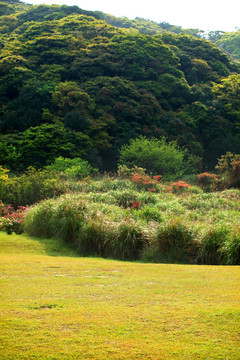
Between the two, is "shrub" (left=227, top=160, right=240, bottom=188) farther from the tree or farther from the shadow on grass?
the shadow on grass

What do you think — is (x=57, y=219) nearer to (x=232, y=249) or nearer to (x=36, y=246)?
(x=36, y=246)

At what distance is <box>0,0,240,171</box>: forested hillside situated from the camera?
79.0ft

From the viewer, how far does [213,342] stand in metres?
3.03

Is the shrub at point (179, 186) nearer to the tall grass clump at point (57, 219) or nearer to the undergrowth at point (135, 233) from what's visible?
the undergrowth at point (135, 233)

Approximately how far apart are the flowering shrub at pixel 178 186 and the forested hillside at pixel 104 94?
7922mm

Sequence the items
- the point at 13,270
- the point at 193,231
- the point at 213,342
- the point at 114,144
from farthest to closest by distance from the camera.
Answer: the point at 114,144
the point at 193,231
the point at 13,270
the point at 213,342

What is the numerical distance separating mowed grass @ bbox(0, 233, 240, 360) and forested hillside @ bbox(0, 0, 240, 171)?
57.2 ft

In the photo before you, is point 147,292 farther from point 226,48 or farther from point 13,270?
point 226,48

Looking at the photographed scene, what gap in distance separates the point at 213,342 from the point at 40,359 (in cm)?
142

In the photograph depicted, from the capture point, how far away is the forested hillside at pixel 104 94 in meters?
24.1

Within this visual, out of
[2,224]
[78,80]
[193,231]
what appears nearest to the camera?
[193,231]

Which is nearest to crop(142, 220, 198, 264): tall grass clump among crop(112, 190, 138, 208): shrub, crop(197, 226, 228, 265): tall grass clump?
crop(197, 226, 228, 265): tall grass clump

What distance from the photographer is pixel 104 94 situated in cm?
2816

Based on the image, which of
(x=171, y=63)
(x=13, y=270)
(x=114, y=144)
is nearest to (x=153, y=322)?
(x=13, y=270)
